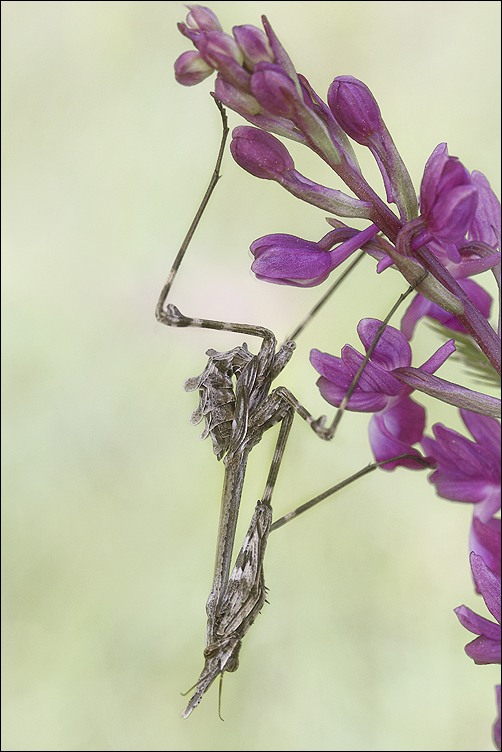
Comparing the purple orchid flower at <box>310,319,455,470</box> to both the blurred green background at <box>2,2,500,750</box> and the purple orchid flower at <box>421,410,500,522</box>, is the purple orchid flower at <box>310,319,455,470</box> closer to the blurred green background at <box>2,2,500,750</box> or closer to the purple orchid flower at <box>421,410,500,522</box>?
the purple orchid flower at <box>421,410,500,522</box>

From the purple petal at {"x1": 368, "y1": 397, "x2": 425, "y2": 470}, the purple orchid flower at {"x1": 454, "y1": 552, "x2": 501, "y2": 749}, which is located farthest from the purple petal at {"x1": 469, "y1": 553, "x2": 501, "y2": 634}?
the purple petal at {"x1": 368, "y1": 397, "x2": 425, "y2": 470}

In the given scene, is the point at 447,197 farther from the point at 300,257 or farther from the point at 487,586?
the point at 487,586

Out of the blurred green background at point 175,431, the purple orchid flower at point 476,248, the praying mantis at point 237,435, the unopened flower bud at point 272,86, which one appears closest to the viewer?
the unopened flower bud at point 272,86

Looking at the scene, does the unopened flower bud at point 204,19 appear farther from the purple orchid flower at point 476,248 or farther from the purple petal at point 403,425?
the purple petal at point 403,425

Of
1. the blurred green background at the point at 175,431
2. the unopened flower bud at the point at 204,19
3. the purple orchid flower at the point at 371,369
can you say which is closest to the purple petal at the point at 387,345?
the purple orchid flower at the point at 371,369

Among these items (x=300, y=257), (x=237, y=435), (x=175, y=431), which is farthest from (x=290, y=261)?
(x=175, y=431)

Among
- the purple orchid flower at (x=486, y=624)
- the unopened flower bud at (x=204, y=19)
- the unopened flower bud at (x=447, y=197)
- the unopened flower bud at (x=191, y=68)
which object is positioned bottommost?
the purple orchid flower at (x=486, y=624)

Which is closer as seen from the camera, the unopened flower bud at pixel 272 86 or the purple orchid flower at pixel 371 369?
the unopened flower bud at pixel 272 86
